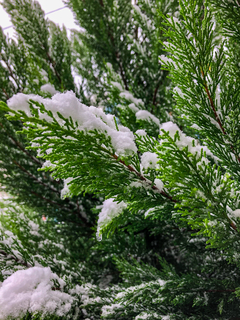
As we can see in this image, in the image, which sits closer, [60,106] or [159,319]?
[60,106]

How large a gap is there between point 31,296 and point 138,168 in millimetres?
622

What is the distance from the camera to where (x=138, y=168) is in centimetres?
58

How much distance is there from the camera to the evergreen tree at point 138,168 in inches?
18.6

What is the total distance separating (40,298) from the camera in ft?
2.37

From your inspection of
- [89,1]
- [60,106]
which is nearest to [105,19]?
[89,1]

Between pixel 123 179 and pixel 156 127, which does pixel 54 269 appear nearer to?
pixel 123 179

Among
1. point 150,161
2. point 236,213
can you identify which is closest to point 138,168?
point 150,161

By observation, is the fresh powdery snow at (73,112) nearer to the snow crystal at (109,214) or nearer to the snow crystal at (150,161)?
the snow crystal at (150,161)

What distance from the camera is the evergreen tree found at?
47 centimetres

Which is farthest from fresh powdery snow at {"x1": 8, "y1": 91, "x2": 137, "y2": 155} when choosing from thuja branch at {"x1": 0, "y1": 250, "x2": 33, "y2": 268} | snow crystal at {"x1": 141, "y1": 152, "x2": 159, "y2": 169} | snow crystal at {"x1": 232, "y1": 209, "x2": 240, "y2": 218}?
thuja branch at {"x1": 0, "y1": 250, "x2": 33, "y2": 268}

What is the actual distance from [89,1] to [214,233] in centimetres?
202

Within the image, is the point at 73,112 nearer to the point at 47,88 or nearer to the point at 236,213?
the point at 236,213

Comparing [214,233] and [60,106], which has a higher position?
[60,106]

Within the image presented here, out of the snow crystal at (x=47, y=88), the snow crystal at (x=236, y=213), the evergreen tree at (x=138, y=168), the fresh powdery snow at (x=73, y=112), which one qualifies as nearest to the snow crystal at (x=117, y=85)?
the evergreen tree at (x=138, y=168)
